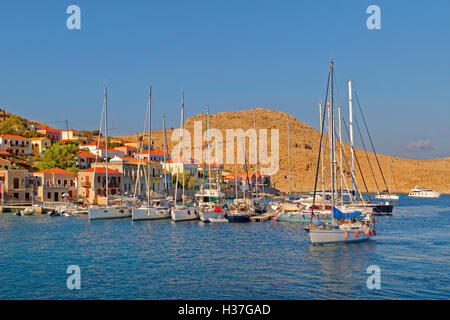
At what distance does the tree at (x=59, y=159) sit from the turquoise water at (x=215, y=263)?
47787mm

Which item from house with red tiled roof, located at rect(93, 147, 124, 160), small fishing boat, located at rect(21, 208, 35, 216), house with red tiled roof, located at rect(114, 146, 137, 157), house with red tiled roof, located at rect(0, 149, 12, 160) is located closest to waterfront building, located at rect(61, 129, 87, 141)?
house with red tiled roof, located at rect(114, 146, 137, 157)

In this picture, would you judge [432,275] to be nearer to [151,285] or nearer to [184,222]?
[151,285]

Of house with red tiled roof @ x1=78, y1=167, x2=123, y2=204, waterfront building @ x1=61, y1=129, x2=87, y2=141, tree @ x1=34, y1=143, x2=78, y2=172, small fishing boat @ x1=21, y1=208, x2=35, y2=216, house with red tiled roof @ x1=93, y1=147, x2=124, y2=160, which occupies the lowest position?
small fishing boat @ x1=21, y1=208, x2=35, y2=216

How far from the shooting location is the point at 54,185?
81.8 m

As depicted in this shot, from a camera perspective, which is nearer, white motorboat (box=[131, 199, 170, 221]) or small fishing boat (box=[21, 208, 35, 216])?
white motorboat (box=[131, 199, 170, 221])

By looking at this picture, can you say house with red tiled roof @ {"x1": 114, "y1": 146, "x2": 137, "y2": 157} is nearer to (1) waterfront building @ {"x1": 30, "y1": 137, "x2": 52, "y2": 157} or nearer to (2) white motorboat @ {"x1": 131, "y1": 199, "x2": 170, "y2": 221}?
(1) waterfront building @ {"x1": 30, "y1": 137, "x2": 52, "y2": 157}

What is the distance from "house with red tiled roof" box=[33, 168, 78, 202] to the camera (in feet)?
258

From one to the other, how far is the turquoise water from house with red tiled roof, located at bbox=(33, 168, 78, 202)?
30095 millimetres

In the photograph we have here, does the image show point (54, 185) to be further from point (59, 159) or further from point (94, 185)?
point (59, 159)

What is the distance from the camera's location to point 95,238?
42719mm

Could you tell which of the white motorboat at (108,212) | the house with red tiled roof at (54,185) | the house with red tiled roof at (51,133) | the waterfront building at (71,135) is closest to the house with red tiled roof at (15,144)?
the house with red tiled roof at (51,133)

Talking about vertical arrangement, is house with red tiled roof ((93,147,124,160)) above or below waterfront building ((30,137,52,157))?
below

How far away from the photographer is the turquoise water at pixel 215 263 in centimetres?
2333

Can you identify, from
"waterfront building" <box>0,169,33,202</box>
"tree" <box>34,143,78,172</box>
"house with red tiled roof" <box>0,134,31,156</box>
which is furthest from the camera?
"house with red tiled roof" <box>0,134,31,156</box>
